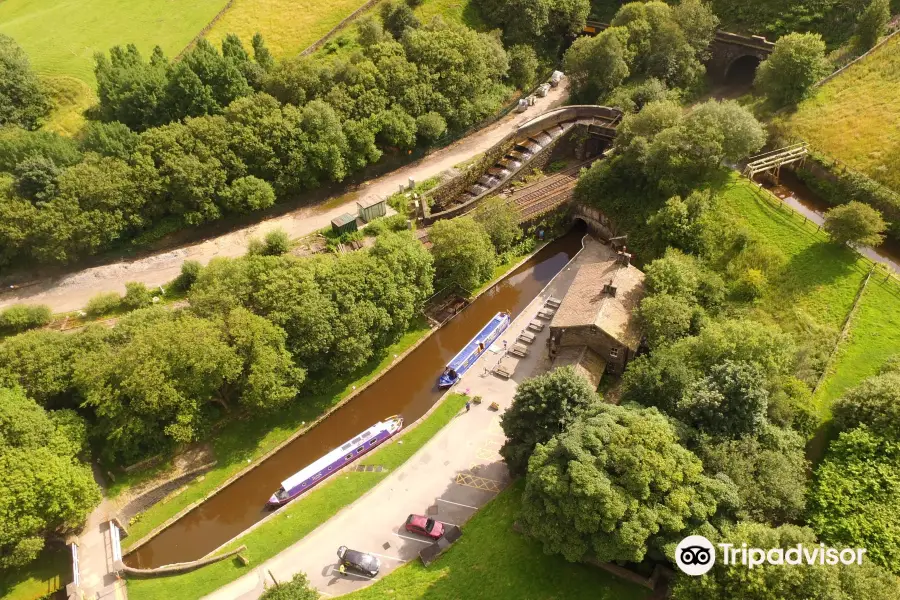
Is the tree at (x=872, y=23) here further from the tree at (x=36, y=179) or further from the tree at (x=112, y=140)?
the tree at (x=36, y=179)

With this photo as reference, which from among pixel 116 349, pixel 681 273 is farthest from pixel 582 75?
pixel 116 349

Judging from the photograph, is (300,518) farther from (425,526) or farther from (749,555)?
(749,555)

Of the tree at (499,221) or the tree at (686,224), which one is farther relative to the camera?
the tree at (499,221)

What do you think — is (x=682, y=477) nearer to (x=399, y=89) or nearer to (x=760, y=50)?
(x=399, y=89)

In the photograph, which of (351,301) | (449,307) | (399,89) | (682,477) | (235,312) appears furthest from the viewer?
(399,89)

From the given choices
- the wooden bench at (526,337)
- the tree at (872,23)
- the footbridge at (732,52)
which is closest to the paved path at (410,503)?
the wooden bench at (526,337)
